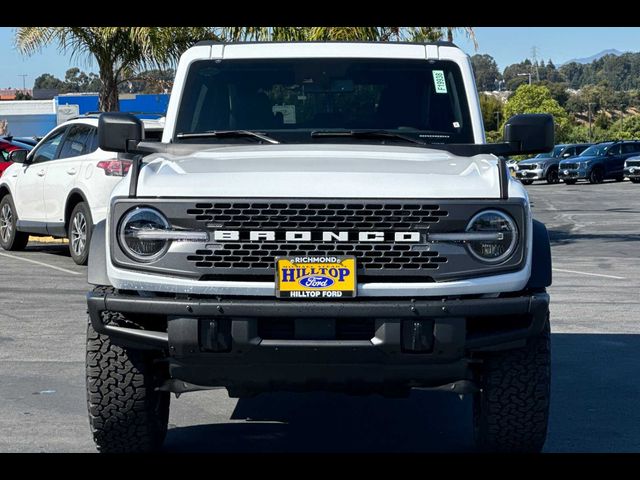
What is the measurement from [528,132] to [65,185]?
900 centimetres

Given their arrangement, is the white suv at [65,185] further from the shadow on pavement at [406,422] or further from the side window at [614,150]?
the side window at [614,150]

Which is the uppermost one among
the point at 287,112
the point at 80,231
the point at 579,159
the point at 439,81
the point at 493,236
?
the point at 439,81

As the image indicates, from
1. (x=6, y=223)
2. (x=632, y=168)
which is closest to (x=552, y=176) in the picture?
(x=632, y=168)

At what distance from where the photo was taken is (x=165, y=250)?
5.35 meters

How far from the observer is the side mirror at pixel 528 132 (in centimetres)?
642

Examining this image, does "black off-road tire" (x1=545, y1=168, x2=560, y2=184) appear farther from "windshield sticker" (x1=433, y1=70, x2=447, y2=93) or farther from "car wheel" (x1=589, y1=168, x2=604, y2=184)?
"windshield sticker" (x1=433, y1=70, x2=447, y2=93)

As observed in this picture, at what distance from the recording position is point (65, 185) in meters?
14.5

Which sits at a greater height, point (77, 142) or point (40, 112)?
point (77, 142)

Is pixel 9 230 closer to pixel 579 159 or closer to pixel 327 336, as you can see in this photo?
pixel 327 336

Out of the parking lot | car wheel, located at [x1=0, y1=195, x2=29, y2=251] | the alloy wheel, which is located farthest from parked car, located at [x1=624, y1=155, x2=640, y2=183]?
the parking lot
